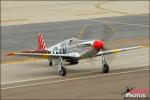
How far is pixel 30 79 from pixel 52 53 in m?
2.85

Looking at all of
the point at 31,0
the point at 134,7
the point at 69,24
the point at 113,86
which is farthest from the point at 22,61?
the point at 31,0

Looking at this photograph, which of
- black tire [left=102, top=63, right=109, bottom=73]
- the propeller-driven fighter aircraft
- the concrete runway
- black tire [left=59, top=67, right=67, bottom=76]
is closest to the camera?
the concrete runway

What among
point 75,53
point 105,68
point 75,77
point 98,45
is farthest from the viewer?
point 105,68

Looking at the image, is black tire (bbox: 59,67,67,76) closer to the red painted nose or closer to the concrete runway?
the concrete runway

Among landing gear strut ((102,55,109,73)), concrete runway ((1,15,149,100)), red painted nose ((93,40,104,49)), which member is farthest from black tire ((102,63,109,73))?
red painted nose ((93,40,104,49))

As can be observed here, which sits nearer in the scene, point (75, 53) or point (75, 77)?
point (75, 77)

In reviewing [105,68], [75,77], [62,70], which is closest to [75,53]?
[62,70]

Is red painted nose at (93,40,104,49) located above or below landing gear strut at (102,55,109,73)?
above

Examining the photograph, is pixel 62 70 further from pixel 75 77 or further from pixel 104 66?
pixel 104 66

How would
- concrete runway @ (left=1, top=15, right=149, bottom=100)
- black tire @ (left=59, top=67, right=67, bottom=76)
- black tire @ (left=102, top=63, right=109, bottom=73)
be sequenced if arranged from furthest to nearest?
1. black tire @ (left=102, top=63, right=109, bottom=73)
2. black tire @ (left=59, top=67, right=67, bottom=76)
3. concrete runway @ (left=1, top=15, right=149, bottom=100)

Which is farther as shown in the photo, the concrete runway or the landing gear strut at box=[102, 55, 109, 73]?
the landing gear strut at box=[102, 55, 109, 73]

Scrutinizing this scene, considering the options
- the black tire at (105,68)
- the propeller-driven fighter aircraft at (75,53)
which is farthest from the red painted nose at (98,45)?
the black tire at (105,68)

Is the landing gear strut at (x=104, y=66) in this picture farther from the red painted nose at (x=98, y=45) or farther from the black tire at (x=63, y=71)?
the black tire at (x=63, y=71)

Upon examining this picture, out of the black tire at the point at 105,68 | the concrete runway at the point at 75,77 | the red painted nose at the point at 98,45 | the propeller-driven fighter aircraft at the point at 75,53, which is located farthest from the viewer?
the black tire at the point at 105,68
